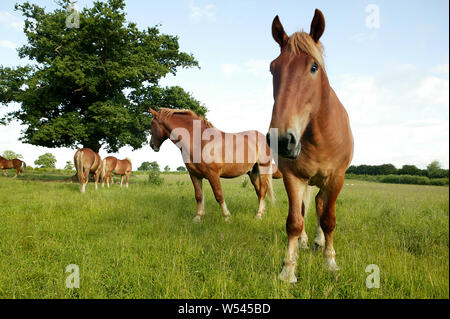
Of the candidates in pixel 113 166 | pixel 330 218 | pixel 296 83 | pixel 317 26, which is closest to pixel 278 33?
pixel 317 26

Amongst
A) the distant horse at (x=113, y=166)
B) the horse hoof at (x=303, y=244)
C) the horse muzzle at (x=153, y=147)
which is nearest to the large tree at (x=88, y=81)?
the distant horse at (x=113, y=166)

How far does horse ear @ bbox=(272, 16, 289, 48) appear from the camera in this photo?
7.75 ft

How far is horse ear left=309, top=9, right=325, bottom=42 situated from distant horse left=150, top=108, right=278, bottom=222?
3510mm

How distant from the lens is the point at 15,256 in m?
2.99

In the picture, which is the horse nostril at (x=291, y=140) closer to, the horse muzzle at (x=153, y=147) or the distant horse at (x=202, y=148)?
the distant horse at (x=202, y=148)

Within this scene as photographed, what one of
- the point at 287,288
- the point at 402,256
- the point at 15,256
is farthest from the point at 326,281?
the point at 15,256

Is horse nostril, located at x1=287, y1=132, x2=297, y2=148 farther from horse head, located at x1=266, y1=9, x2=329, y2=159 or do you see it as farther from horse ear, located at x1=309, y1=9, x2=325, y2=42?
horse ear, located at x1=309, y1=9, x2=325, y2=42

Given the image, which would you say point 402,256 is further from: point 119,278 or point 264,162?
point 264,162

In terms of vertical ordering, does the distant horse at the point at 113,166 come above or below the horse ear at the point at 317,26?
below

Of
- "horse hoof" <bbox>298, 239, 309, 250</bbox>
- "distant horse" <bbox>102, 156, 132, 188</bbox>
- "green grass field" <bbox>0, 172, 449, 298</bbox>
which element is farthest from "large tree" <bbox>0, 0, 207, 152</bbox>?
"horse hoof" <bbox>298, 239, 309, 250</bbox>

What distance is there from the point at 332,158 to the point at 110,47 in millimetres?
18794

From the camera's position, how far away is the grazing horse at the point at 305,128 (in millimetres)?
1920

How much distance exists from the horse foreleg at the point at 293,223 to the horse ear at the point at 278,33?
4.97 feet
